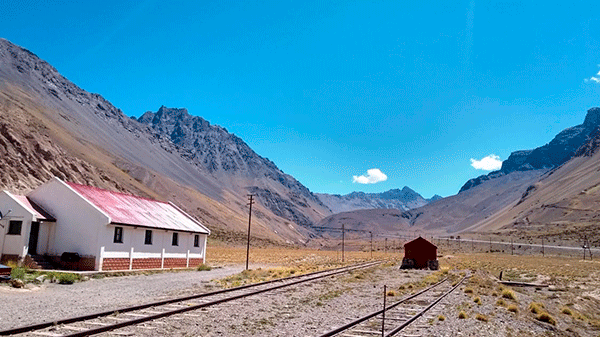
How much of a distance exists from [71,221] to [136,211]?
5462mm

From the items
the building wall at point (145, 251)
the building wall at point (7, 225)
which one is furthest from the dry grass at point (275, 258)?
the building wall at point (7, 225)

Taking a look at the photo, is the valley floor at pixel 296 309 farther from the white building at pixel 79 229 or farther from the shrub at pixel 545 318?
the white building at pixel 79 229

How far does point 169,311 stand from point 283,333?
3694 millimetres

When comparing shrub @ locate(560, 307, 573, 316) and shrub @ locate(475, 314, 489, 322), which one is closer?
shrub @ locate(475, 314, 489, 322)

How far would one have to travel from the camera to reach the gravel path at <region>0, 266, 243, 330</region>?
12891 mm

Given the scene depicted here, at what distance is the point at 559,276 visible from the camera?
131ft

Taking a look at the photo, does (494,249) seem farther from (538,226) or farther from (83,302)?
(83,302)

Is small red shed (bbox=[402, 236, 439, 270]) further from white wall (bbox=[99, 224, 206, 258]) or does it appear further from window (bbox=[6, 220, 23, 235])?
window (bbox=[6, 220, 23, 235])

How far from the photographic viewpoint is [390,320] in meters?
14.2

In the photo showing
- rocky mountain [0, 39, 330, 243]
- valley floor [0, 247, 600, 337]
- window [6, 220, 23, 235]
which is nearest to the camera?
valley floor [0, 247, 600, 337]

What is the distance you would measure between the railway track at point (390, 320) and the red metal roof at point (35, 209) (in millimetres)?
21106

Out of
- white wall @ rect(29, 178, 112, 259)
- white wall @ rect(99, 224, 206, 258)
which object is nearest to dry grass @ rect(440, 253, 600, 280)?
white wall @ rect(99, 224, 206, 258)

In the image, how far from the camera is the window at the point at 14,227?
87.5ft

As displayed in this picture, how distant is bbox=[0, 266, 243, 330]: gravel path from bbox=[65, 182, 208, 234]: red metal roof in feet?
17.6
